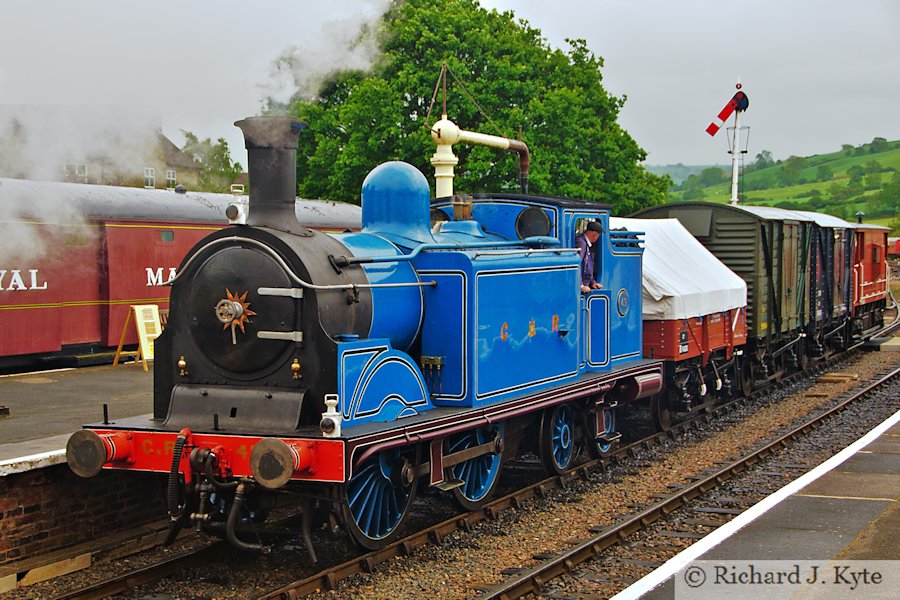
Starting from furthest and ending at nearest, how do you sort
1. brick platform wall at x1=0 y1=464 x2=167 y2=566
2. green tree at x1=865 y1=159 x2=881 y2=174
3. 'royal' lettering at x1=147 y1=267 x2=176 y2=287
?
green tree at x1=865 y1=159 x2=881 y2=174 → 'royal' lettering at x1=147 y1=267 x2=176 y2=287 → brick platform wall at x1=0 y1=464 x2=167 y2=566

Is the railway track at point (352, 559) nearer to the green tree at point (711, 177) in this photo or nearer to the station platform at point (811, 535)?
the station platform at point (811, 535)

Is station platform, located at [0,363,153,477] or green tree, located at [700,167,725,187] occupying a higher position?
green tree, located at [700,167,725,187]

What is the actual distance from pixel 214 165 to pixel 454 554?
91.0ft

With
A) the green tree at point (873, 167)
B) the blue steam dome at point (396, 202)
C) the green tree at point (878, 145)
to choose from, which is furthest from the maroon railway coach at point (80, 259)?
the green tree at point (878, 145)

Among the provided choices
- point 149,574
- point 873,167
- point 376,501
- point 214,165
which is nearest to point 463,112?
point 214,165

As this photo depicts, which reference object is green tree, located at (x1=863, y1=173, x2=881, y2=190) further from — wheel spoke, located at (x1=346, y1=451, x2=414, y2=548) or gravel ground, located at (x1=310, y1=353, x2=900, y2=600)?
wheel spoke, located at (x1=346, y1=451, x2=414, y2=548)

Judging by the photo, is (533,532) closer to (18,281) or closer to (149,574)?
(149,574)

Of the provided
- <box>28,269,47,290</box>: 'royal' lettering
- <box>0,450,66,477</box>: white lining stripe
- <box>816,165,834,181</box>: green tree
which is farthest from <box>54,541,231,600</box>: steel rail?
<box>816,165,834,181</box>: green tree

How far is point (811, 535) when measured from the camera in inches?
288

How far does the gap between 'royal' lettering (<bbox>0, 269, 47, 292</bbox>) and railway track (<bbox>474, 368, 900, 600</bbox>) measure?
9.06 m

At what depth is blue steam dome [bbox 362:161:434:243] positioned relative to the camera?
8.08m

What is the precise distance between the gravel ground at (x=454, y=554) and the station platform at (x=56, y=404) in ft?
3.18

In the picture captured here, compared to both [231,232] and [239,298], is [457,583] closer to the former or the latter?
[239,298]

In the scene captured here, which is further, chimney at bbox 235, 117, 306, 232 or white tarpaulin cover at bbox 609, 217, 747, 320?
white tarpaulin cover at bbox 609, 217, 747, 320
